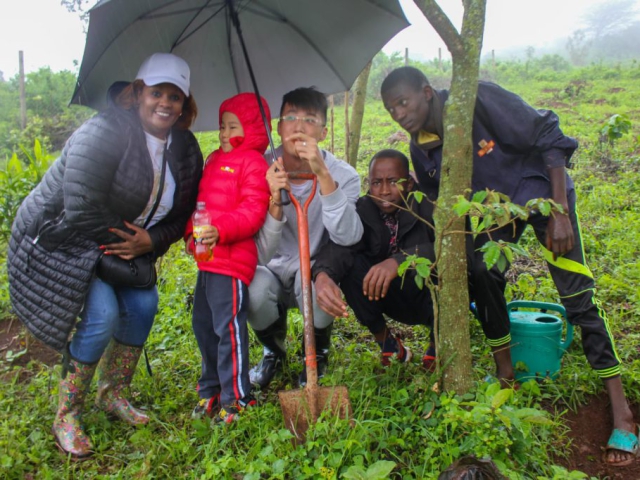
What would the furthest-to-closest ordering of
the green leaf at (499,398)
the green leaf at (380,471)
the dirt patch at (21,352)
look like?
the dirt patch at (21,352)
the green leaf at (499,398)
the green leaf at (380,471)

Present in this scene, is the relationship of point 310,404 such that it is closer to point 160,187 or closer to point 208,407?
point 208,407

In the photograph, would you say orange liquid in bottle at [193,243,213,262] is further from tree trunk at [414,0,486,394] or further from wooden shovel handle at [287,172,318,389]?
tree trunk at [414,0,486,394]

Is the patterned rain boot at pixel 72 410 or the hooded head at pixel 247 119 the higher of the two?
the hooded head at pixel 247 119

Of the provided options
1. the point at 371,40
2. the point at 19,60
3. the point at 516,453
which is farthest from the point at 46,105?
the point at 516,453

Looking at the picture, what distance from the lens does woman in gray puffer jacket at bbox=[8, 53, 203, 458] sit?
2.39m

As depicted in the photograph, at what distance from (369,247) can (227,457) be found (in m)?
1.34

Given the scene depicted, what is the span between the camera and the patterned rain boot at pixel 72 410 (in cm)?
255

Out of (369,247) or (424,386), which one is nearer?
(424,386)

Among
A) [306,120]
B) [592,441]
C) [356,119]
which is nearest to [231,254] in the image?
[306,120]

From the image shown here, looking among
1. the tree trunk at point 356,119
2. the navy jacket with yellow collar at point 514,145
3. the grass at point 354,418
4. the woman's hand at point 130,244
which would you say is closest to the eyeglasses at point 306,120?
the navy jacket with yellow collar at point 514,145

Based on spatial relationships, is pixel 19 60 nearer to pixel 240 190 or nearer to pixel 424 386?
pixel 240 190

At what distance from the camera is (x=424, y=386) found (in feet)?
7.99

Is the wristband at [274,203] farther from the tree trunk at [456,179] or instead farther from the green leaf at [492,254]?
the green leaf at [492,254]

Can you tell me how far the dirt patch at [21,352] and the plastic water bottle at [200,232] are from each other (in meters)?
1.52
